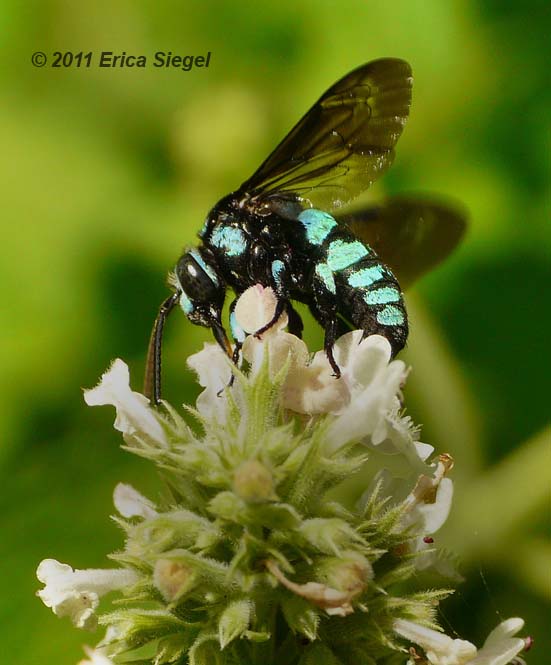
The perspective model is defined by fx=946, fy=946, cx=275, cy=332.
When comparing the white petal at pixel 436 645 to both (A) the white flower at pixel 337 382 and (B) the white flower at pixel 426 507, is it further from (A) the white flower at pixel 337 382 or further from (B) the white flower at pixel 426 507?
(A) the white flower at pixel 337 382

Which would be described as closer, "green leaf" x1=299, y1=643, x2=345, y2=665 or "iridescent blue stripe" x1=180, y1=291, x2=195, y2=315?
"green leaf" x1=299, y1=643, x2=345, y2=665

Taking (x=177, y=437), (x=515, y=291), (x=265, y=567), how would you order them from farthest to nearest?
1. (x=515, y=291)
2. (x=177, y=437)
3. (x=265, y=567)

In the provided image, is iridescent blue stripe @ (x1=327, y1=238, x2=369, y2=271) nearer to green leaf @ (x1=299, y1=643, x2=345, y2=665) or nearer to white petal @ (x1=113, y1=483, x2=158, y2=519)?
white petal @ (x1=113, y1=483, x2=158, y2=519)

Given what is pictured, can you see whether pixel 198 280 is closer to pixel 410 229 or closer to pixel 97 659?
pixel 410 229

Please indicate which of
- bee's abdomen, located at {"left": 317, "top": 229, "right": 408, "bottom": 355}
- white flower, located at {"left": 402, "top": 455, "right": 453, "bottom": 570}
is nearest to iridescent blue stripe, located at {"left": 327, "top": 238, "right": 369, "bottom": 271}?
bee's abdomen, located at {"left": 317, "top": 229, "right": 408, "bottom": 355}

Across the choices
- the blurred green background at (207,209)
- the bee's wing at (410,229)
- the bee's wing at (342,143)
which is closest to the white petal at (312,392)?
the bee's wing at (342,143)

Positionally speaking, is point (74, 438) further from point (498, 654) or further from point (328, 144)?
point (498, 654)

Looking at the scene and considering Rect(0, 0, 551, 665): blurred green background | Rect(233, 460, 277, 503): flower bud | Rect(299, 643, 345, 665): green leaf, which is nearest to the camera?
Rect(233, 460, 277, 503): flower bud

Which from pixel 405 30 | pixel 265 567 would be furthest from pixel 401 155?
pixel 265 567
